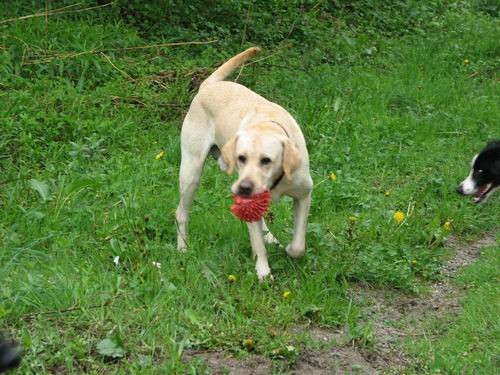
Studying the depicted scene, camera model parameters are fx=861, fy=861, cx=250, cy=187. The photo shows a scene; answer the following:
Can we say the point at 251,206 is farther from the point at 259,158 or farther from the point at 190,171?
the point at 190,171

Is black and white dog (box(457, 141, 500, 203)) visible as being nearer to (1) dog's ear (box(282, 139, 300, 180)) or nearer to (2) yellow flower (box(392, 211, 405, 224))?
(2) yellow flower (box(392, 211, 405, 224))

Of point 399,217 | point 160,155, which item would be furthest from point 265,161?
point 160,155

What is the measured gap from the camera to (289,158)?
16.0 ft

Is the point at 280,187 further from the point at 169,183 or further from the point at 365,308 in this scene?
the point at 169,183

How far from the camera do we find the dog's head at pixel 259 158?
4754 millimetres

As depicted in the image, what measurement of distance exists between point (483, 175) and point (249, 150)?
9.52ft

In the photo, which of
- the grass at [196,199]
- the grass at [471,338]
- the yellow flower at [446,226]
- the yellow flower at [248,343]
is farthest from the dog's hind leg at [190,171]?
the grass at [471,338]

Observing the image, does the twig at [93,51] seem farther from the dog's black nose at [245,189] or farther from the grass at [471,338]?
the grass at [471,338]

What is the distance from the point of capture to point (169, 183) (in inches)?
257

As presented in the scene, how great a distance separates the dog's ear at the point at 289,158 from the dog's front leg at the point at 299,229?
0.42 meters

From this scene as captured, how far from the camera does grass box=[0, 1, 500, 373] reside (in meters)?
4.31

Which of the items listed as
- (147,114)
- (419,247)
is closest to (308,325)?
(419,247)

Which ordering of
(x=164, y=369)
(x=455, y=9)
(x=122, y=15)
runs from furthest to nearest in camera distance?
(x=455, y=9)
(x=122, y=15)
(x=164, y=369)

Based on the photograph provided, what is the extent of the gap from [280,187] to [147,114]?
2910 mm
